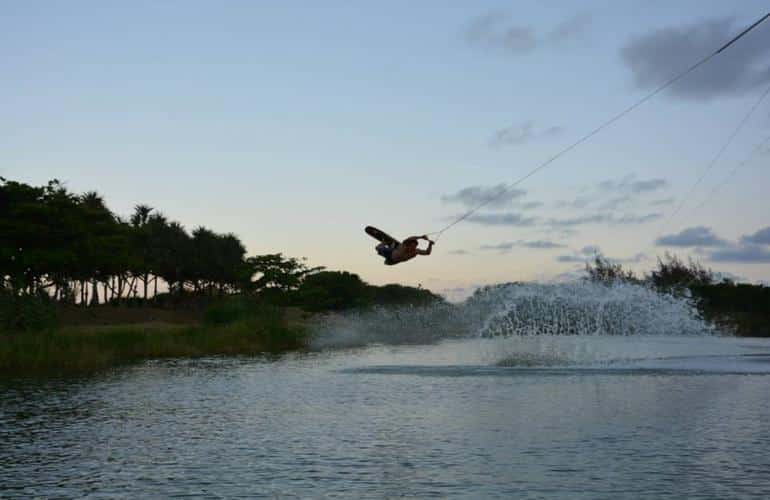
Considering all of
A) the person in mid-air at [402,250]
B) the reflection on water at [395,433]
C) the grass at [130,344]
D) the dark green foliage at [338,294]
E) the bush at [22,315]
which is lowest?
the reflection on water at [395,433]

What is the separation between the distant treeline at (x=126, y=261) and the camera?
67750 mm

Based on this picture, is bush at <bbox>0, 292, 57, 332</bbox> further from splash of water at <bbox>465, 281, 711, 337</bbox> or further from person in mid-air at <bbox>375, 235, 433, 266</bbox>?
splash of water at <bbox>465, 281, 711, 337</bbox>

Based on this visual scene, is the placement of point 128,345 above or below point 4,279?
below

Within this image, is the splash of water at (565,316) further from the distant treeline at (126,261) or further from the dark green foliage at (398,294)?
the dark green foliage at (398,294)

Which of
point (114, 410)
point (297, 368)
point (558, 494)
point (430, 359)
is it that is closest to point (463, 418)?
point (558, 494)

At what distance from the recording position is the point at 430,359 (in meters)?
41.2

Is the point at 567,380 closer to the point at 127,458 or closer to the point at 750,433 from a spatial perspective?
the point at 750,433

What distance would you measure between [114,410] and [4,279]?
51.0m

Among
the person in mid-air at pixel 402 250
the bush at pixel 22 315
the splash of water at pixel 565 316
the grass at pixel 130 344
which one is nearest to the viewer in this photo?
the person in mid-air at pixel 402 250

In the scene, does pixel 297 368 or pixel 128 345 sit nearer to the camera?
pixel 297 368

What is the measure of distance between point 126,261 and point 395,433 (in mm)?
61095

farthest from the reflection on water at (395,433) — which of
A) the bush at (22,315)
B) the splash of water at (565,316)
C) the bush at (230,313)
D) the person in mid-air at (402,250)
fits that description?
the splash of water at (565,316)

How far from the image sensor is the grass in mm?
35781

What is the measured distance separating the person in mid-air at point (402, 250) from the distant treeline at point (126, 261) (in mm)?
25764
